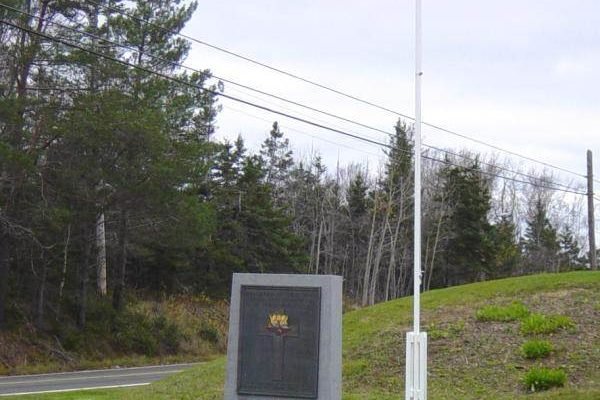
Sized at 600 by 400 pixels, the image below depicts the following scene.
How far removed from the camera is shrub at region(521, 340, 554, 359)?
444 inches

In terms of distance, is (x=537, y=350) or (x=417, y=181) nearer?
(x=417, y=181)

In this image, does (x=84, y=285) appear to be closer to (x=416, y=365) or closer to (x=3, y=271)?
(x=3, y=271)

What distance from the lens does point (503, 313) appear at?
13094mm

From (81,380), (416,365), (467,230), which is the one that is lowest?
(81,380)

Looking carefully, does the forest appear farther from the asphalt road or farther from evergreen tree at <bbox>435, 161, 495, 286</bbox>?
evergreen tree at <bbox>435, 161, 495, 286</bbox>

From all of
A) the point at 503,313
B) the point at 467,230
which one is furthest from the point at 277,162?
the point at 503,313

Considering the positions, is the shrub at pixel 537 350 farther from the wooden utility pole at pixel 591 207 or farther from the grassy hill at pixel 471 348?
A: the wooden utility pole at pixel 591 207

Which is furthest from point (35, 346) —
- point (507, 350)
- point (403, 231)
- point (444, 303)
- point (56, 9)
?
point (403, 231)

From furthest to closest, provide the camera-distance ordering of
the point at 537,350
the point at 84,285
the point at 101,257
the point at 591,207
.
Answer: the point at 101,257
the point at 84,285
the point at 591,207
the point at 537,350

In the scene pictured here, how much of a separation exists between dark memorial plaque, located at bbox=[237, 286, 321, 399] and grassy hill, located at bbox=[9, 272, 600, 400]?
7.63 feet

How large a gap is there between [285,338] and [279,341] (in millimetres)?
82

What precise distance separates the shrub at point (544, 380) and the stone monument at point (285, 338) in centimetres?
313

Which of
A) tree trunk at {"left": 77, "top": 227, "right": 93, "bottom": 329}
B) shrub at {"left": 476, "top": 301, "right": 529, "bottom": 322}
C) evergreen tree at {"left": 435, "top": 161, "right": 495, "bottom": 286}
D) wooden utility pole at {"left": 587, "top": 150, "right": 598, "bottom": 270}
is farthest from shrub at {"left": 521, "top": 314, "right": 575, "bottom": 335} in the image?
evergreen tree at {"left": 435, "top": 161, "right": 495, "bottom": 286}

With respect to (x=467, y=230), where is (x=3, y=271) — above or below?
below
